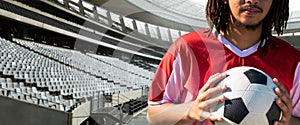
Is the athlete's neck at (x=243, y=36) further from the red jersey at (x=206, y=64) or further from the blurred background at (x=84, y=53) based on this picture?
the blurred background at (x=84, y=53)

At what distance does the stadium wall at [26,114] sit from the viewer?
5125mm

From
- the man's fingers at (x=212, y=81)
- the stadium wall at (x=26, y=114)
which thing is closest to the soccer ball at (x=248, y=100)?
the man's fingers at (x=212, y=81)

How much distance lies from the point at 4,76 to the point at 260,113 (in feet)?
29.3

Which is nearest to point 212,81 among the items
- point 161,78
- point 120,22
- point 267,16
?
point 161,78

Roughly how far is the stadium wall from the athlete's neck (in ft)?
15.1

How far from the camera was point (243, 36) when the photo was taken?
1073 mm

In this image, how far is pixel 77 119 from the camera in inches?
290

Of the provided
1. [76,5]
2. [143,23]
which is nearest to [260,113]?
[76,5]

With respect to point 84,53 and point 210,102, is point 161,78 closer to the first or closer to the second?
point 210,102

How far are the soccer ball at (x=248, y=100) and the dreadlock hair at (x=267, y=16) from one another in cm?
16

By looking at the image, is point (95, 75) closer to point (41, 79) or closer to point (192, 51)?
point (41, 79)

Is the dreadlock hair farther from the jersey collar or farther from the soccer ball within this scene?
the soccer ball

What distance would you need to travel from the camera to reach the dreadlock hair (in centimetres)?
111

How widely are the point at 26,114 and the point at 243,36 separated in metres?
5.13
